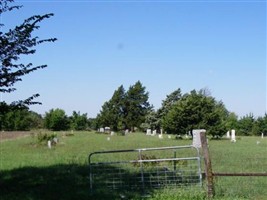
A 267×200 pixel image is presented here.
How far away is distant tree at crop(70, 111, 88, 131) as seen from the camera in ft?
302

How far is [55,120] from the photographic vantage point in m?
83.0

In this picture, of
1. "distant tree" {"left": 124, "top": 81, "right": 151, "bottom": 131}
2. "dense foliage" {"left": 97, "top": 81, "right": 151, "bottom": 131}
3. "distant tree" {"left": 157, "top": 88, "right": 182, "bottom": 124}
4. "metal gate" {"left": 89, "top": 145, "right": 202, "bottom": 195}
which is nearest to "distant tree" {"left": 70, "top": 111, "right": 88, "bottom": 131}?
"dense foliage" {"left": 97, "top": 81, "right": 151, "bottom": 131}

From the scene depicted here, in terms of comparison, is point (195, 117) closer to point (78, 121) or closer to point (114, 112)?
point (78, 121)

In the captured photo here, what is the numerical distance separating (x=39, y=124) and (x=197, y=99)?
4617cm

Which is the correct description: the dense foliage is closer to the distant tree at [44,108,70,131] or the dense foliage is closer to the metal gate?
the distant tree at [44,108,70,131]

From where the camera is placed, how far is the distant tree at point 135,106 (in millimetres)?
101000

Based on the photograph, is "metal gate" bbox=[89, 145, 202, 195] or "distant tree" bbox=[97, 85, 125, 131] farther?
"distant tree" bbox=[97, 85, 125, 131]

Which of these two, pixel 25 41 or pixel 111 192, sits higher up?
pixel 25 41

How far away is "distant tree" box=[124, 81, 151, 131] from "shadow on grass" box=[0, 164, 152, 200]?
272ft

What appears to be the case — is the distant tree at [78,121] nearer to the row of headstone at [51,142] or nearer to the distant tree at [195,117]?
the distant tree at [195,117]

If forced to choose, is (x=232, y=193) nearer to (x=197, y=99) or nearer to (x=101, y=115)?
(x=197, y=99)

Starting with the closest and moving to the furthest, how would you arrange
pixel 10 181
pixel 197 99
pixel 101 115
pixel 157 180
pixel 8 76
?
pixel 8 76 < pixel 157 180 < pixel 10 181 < pixel 197 99 < pixel 101 115

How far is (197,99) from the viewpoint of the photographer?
164ft

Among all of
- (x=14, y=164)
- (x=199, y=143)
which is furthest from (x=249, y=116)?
(x=199, y=143)
